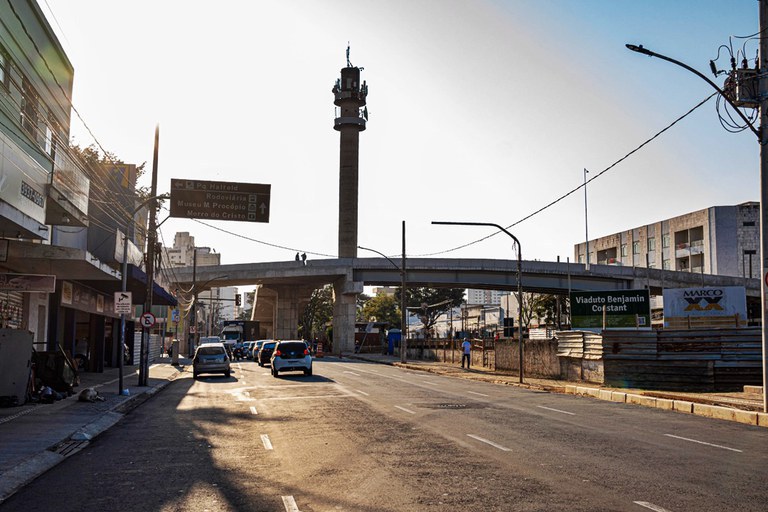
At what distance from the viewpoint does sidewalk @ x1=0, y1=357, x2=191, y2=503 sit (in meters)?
10.3

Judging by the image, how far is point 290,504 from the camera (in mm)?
7934

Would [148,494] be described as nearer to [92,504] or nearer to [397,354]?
[92,504]

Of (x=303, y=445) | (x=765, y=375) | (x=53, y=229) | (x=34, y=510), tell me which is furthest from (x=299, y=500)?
(x=53, y=229)

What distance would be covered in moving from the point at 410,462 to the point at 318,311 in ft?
405

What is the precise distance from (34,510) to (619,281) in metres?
76.0

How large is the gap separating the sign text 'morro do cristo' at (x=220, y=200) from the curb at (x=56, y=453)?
1099cm

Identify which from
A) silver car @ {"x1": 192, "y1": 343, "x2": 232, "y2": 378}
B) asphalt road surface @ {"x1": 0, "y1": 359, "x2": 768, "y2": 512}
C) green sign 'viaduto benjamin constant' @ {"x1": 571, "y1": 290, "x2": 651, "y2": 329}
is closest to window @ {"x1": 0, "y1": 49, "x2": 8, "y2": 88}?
asphalt road surface @ {"x1": 0, "y1": 359, "x2": 768, "y2": 512}

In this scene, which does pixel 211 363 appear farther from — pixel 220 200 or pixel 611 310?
pixel 611 310

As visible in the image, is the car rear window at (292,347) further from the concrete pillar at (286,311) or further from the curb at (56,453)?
the concrete pillar at (286,311)

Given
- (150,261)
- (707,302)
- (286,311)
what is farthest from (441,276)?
(150,261)

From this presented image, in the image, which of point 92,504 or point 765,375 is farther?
point 765,375

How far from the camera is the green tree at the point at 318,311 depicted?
126000 millimetres

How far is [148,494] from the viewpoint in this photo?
8.70m

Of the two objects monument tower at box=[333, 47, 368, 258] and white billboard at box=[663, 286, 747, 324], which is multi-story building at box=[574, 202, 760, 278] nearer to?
monument tower at box=[333, 47, 368, 258]
